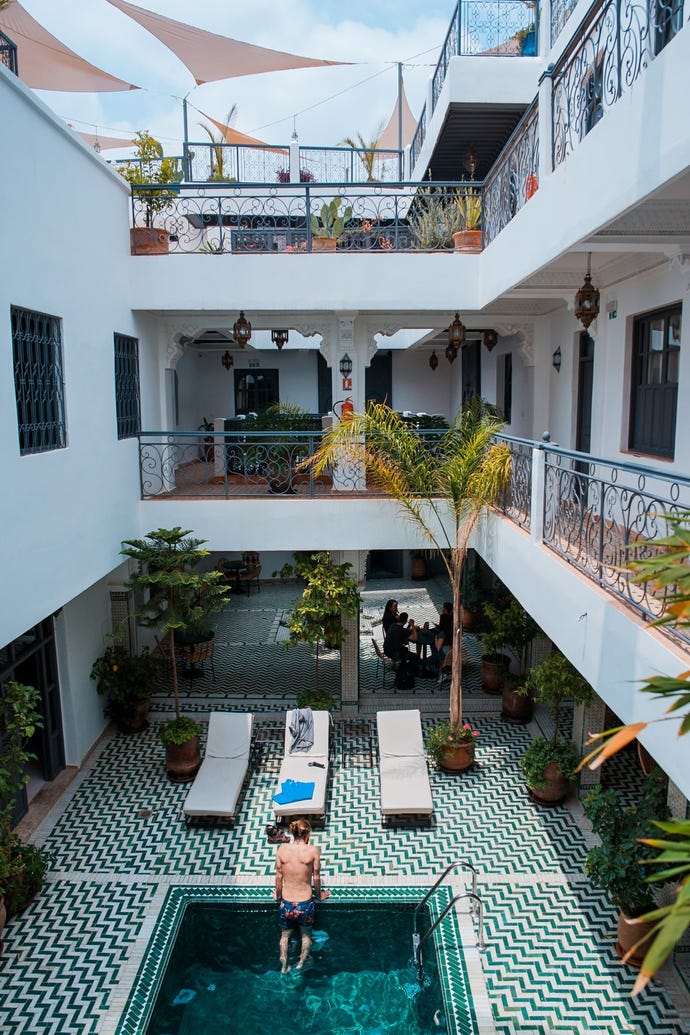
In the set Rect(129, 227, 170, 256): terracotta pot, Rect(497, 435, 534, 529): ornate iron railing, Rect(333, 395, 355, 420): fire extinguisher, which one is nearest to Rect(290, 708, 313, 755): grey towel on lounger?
Rect(497, 435, 534, 529): ornate iron railing

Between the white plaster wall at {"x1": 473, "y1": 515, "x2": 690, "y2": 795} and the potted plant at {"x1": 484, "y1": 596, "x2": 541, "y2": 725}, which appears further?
the potted plant at {"x1": 484, "y1": 596, "x2": 541, "y2": 725}

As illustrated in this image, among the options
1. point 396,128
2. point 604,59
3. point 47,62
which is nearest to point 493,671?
point 604,59

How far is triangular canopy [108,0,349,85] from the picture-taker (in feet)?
47.1

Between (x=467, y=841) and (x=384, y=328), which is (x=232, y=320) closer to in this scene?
(x=384, y=328)

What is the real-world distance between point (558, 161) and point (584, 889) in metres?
6.96

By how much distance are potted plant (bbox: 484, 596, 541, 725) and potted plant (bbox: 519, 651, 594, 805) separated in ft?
5.00

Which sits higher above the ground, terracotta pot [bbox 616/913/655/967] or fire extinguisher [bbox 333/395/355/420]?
fire extinguisher [bbox 333/395/355/420]

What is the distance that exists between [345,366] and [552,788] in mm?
6260

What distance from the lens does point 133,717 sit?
428 inches

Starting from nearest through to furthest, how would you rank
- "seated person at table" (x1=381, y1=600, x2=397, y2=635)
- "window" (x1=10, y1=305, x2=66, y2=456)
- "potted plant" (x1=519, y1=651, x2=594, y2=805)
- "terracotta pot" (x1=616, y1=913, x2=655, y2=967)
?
"terracotta pot" (x1=616, y1=913, x2=655, y2=967)
"window" (x1=10, y1=305, x2=66, y2=456)
"potted plant" (x1=519, y1=651, x2=594, y2=805)
"seated person at table" (x1=381, y1=600, x2=397, y2=635)

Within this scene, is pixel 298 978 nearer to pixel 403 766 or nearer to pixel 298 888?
pixel 298 888

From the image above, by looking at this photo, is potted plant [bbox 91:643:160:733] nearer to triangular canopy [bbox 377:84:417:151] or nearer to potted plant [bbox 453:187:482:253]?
potted plant [bbox 453:187:482:253]

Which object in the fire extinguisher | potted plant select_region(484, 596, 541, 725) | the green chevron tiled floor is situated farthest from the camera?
the fire extinguisher

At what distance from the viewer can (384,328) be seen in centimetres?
1133
